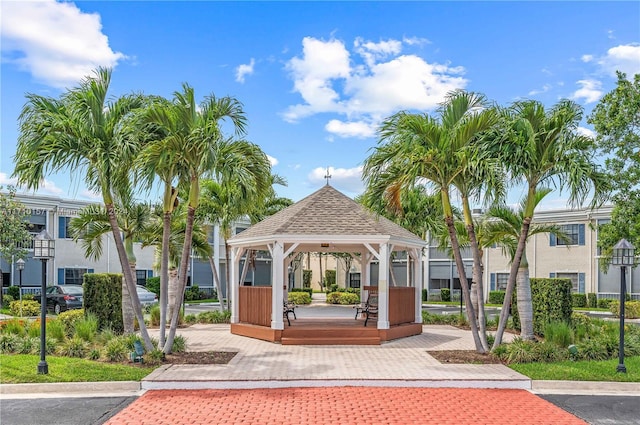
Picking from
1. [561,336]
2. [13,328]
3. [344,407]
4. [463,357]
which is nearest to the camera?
[344,407]

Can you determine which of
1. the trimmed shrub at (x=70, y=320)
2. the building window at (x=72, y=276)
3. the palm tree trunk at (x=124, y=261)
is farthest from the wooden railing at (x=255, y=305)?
the building window at (x=72, y=276)

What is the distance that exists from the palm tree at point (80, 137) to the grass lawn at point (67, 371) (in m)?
1.52

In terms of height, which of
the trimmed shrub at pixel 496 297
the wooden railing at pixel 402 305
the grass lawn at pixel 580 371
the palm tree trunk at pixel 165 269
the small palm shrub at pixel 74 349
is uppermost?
the palm tree trunk at pixel 165 269

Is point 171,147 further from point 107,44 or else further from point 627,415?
point 627,415

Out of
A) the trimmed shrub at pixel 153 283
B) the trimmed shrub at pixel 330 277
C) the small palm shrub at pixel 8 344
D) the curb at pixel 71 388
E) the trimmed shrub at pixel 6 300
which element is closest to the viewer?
the curb at pixel 71 388

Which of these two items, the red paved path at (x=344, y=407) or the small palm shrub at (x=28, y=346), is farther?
the small palm shrub at (x=28, y=346)

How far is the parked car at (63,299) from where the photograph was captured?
2678 cm

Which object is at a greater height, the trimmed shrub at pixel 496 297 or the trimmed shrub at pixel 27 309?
the trimmed shrub at pixel 27 309

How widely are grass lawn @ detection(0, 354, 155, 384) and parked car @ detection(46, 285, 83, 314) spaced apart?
49.6 ft

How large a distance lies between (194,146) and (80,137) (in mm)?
2319

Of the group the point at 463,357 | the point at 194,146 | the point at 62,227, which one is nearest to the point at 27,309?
the point at 62,227

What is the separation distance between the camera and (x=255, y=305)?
17.1 meters

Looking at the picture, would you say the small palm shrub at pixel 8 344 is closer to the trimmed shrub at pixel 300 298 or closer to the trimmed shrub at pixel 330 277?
the trimmed shrub at pixel 300 298

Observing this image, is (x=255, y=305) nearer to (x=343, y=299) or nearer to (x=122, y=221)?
(x=122, y=221)
